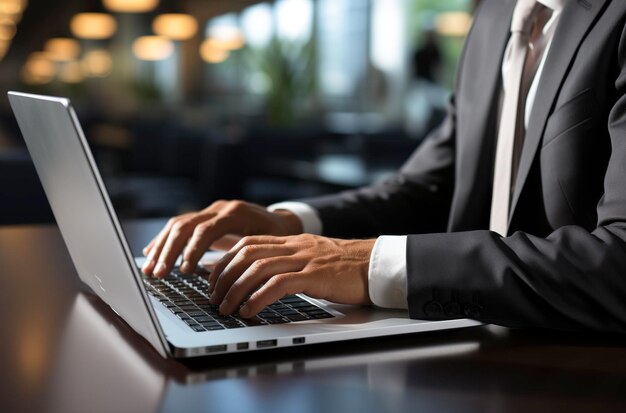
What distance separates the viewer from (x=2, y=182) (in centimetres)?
264

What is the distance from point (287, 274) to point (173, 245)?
0.90ft

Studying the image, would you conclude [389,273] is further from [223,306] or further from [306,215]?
[306,215]

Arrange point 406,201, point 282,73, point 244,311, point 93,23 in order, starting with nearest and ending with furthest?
point 244,311
point 406,201
point 282,73
point 93,23

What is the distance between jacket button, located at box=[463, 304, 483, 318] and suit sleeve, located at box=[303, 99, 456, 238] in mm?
499

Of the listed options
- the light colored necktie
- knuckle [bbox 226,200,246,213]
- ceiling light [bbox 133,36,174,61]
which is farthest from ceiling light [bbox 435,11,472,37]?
knuckle [bbox 226,200,246,213]

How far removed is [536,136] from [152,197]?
13.1ft

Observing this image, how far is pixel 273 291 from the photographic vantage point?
31.9 inches

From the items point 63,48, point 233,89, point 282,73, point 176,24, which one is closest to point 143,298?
point 282,73

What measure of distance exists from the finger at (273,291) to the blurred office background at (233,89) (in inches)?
75.7

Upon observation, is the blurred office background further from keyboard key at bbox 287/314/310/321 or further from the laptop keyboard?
keyboard key at bbox 287/314/310/321

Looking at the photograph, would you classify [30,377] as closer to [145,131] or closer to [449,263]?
[449,263]

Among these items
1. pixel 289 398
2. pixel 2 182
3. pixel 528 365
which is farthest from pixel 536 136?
pixel 2 182

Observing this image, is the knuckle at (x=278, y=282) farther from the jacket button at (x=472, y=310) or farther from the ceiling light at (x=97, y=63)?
the ceiling light at (x=97, y=63)

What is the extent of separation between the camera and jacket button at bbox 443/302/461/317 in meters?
0.84
